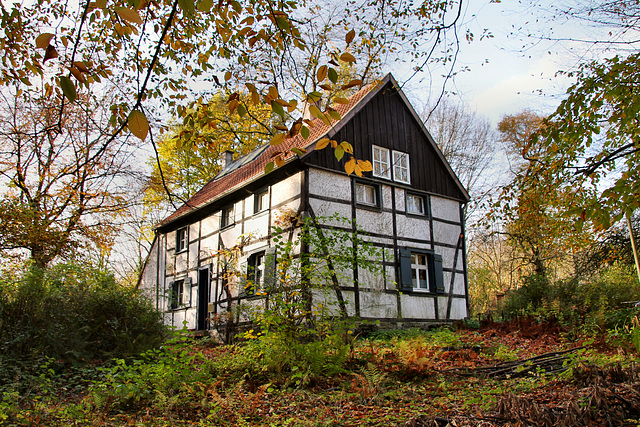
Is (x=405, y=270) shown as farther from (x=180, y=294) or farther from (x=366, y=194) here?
(x=180, y=294)

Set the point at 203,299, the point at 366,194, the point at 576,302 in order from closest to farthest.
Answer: the point at 576,302 → the point at 366,194 → the point at 203,299

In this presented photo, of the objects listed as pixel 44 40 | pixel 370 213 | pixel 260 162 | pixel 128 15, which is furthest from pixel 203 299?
pixel 128 15

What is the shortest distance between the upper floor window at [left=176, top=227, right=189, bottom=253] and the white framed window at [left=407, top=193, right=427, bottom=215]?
7.81m

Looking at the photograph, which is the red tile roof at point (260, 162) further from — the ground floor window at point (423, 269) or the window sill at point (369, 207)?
the ground floor window at point (423, 269)

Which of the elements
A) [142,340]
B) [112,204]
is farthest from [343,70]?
[142,340]

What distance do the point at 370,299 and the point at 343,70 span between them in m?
10.9

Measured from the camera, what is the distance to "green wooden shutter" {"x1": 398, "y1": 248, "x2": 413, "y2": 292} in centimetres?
1355

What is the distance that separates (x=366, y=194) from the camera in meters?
13.9

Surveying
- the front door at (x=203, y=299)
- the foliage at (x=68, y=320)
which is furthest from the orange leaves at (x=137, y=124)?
the front door at (x=203, y=299)

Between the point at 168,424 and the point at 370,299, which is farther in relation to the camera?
the point at 370,299

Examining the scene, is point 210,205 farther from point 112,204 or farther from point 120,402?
point 120,402

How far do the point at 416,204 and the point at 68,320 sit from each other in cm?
1003

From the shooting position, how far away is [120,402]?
18.5ft

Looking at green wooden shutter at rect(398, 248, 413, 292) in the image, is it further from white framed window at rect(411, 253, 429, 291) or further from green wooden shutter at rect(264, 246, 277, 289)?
green wooden shutter at rect(264, 246, 277, 289)
